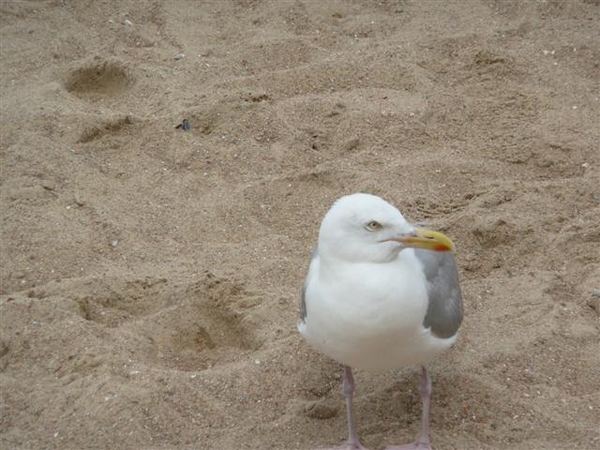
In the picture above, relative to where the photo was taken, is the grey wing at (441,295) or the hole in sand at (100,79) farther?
the hole in sand at (100,79)

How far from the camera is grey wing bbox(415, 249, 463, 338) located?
2893 mm

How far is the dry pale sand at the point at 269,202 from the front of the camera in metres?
3.23

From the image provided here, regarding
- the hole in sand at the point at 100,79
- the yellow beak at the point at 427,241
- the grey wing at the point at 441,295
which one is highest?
the yellow beak at the point at 427,241

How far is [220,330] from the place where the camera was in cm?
364

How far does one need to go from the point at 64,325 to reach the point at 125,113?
173cm

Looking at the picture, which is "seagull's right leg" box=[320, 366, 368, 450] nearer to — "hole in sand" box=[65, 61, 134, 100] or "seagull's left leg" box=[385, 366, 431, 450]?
"seagull's left leg" box=[385, 366, 431, 450]

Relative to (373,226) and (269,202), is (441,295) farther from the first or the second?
(269,202)

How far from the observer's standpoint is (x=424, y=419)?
3061 millimetres

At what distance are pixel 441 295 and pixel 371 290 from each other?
1.36 ft

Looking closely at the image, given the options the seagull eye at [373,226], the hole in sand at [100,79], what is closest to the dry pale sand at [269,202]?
the hole in sand at [100,79]

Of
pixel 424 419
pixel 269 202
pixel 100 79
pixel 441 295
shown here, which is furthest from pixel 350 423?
pixel 100 79

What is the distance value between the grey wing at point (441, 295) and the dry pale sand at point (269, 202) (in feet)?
1.30

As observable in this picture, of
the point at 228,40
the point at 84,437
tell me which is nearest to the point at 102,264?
the point at 84,437

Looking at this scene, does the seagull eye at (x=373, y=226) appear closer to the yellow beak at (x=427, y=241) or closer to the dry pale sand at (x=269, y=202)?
the yellow beak at (x=427, y=241)
